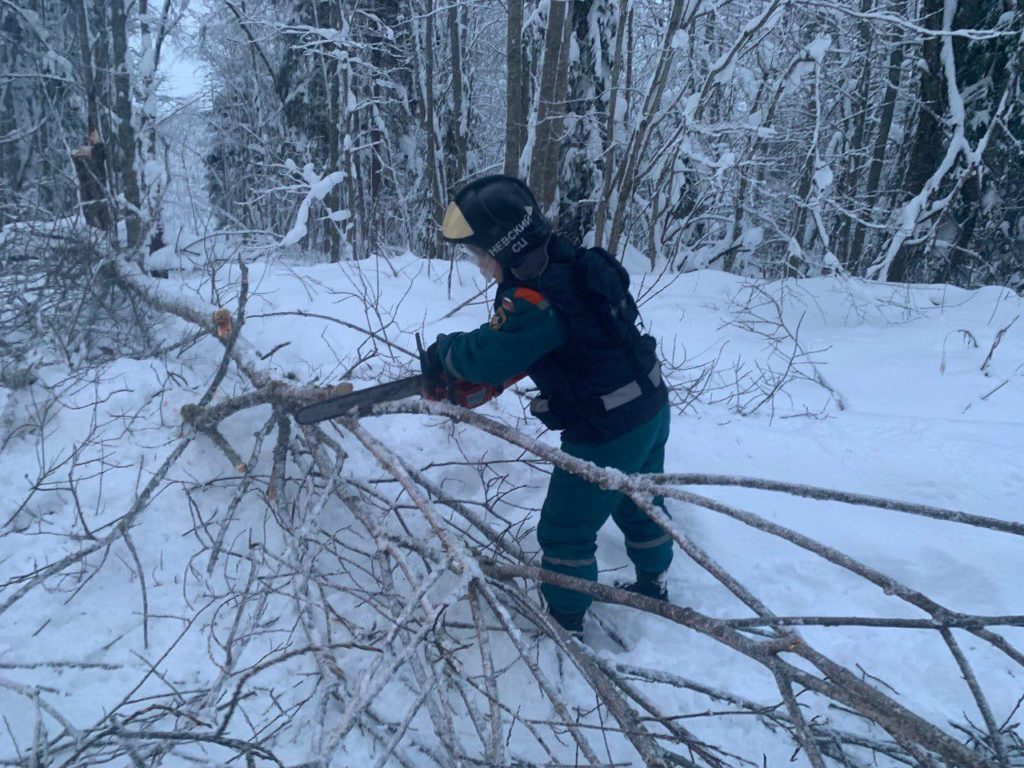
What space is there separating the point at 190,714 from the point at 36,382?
89.4 inches

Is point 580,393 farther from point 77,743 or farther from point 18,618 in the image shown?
point 18,618

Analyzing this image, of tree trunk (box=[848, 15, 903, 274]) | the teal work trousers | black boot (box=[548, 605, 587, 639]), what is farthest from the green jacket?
Answer: tree trunk (box=[848, 15, 903, 274])

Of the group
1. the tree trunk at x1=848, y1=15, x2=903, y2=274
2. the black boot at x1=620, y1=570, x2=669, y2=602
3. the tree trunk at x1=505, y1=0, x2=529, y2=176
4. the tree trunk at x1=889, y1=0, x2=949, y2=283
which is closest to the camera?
the black boot at x1=620, y1=570, x2=669, y2=602

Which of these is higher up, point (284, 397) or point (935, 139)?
point (935, 139)

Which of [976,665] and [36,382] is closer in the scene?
[976,665]

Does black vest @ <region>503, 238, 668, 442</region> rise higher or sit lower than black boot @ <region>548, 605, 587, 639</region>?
higher

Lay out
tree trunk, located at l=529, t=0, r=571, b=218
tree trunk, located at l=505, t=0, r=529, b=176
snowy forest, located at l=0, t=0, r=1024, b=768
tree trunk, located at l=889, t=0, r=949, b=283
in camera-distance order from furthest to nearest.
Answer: tree trunk, located at l=889, t=0, r=949, b=283
tree trunk, located at l=505, t=0, r=529, b=176
tree trunk, located at l=529, t=0, r=571, b=218
snowy forest, located at l=0, t=0, r=1024, b=768

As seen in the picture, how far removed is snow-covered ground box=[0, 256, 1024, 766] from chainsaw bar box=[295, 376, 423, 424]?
1.28 feet

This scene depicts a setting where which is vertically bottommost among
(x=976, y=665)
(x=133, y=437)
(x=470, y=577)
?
(x=976, y=665)

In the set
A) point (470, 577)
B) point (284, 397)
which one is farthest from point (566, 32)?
point (470, 577)

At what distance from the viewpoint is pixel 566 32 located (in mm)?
6391

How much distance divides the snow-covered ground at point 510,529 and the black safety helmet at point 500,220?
37.6 inches

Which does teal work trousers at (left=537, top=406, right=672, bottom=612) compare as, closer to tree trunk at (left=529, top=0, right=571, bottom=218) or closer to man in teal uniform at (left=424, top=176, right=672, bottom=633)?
man in teal uniform at (left=424, top=176, right=672, bottom=633)

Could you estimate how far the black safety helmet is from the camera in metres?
2.14
